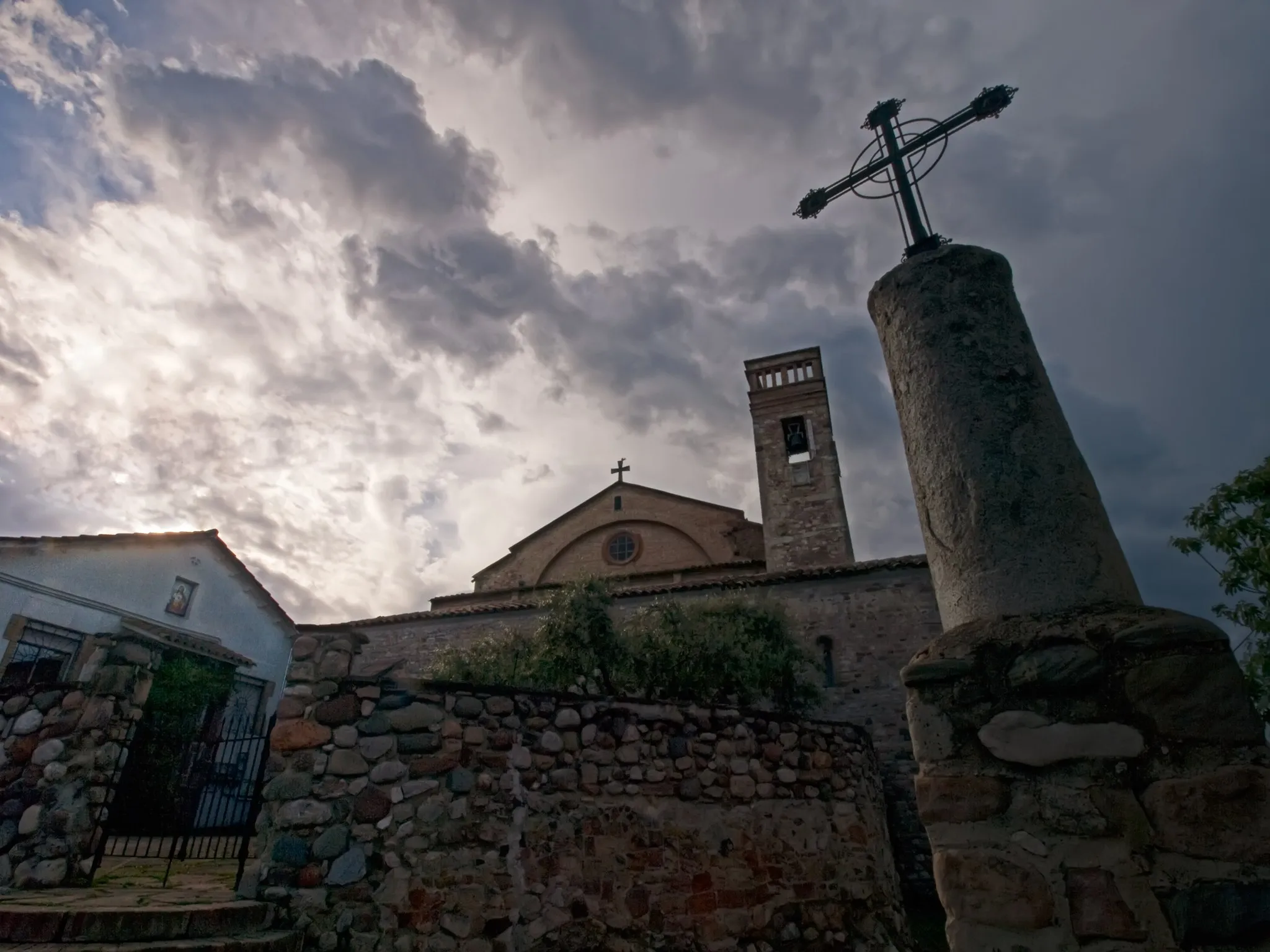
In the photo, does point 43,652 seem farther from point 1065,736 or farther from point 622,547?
point 1065,736

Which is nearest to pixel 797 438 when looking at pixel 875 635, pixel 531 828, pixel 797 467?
pixel 797 467

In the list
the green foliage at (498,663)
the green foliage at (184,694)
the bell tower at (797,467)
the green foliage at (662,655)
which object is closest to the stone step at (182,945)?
the green foliage at (662,655)

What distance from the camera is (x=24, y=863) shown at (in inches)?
205

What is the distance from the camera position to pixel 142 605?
1547 cm

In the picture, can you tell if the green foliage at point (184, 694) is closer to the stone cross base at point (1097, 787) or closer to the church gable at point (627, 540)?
the church gable at point (627, 540)

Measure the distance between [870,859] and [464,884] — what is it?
14.8ft

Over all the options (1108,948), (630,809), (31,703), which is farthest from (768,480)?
(1108,948)

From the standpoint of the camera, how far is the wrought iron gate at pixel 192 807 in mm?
5605

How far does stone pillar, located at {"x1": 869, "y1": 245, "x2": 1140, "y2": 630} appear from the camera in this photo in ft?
7.75

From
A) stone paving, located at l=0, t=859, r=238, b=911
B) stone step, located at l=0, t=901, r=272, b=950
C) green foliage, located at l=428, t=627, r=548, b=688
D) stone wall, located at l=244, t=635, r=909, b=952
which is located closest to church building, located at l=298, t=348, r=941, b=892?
green foliage, located at l=428, t=627, r=548, b=688

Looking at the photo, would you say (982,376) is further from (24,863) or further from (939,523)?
(24,863)

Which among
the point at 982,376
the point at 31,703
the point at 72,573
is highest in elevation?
the point at 72,573

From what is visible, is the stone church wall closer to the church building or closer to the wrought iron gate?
the church building

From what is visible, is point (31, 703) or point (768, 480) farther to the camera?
point (768, 480)
